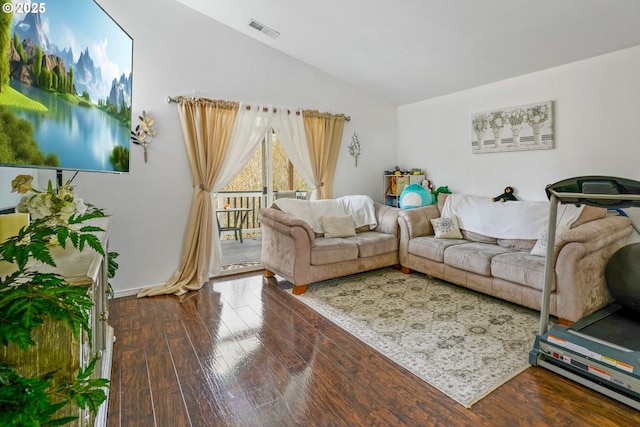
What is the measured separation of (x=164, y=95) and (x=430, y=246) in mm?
3312

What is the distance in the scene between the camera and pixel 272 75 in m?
4.21

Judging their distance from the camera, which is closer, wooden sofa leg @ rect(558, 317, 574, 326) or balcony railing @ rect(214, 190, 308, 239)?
wooden sofa leg @ rect(558, 317, 574, 326)

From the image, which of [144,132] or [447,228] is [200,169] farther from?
[447,228]

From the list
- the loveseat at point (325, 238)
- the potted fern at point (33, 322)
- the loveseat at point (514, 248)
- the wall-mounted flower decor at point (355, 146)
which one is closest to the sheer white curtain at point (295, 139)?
the loveseat at point (325, 238)

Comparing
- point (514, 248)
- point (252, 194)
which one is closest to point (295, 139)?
point (252, 194)

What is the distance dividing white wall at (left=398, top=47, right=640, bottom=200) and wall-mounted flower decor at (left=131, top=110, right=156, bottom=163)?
3619mm

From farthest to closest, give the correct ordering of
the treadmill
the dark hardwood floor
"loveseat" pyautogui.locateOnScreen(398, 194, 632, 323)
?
1. "loveseat" pyautogui.locateOnScreen(398, 194, 632, 323)
2. the treadmill
3. the dark hardwood floor

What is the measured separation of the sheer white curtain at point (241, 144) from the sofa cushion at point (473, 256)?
8.36 feet

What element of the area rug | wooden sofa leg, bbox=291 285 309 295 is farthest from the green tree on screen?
wooden sofa leg, bbox=291 285 309 295

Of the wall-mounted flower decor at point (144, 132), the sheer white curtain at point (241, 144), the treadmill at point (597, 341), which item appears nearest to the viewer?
the treadmill at point (597, 341)

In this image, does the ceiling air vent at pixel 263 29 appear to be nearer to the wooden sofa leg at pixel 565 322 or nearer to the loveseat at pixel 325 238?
the loveseat at pixel 325 238

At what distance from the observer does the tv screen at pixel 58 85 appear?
897mm

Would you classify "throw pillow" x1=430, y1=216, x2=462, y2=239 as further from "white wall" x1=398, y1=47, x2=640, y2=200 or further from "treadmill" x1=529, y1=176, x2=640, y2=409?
"treadmill" x1=529, y1=176, x2=640, y2=409

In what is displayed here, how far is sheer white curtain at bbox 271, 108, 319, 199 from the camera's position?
429 cm
